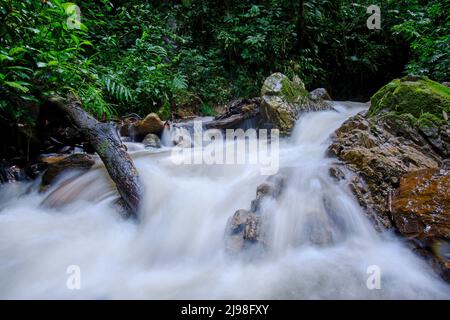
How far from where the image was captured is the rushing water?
208 centimetres

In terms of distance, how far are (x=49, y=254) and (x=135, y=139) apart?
11.1 feet

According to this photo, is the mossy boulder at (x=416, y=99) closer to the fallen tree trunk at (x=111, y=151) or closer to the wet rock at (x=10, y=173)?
the fallen tree trunk at (x=111, y=151)

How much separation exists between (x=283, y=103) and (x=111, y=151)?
3.91m

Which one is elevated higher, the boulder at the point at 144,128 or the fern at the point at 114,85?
the fern at the point at 114,85

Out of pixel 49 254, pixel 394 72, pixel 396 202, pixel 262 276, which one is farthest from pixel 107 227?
pixel 394 72

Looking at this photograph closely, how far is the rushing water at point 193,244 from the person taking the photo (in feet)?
6.81

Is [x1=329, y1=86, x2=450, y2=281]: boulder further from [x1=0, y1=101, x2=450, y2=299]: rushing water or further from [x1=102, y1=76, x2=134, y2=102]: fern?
[x1=102, y1=76, x2=134, y2=102]: fern

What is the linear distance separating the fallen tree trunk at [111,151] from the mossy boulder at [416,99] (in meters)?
3.62

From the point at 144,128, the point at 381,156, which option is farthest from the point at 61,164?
the point at 381,156

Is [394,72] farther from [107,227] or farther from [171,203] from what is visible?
[107,227]

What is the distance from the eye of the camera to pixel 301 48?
9.59 metres

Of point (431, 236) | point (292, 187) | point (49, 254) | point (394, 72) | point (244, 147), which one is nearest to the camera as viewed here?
point (431, 236)

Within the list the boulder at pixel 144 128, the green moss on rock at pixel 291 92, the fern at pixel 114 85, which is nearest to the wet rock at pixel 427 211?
the green moss on rock at pixel 291 92

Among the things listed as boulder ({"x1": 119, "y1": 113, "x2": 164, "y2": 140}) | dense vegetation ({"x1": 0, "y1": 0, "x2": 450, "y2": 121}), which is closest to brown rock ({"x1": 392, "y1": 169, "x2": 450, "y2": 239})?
boulder ({"x1": 119, "y1": 113, "x2": 164, "y2": 140})
